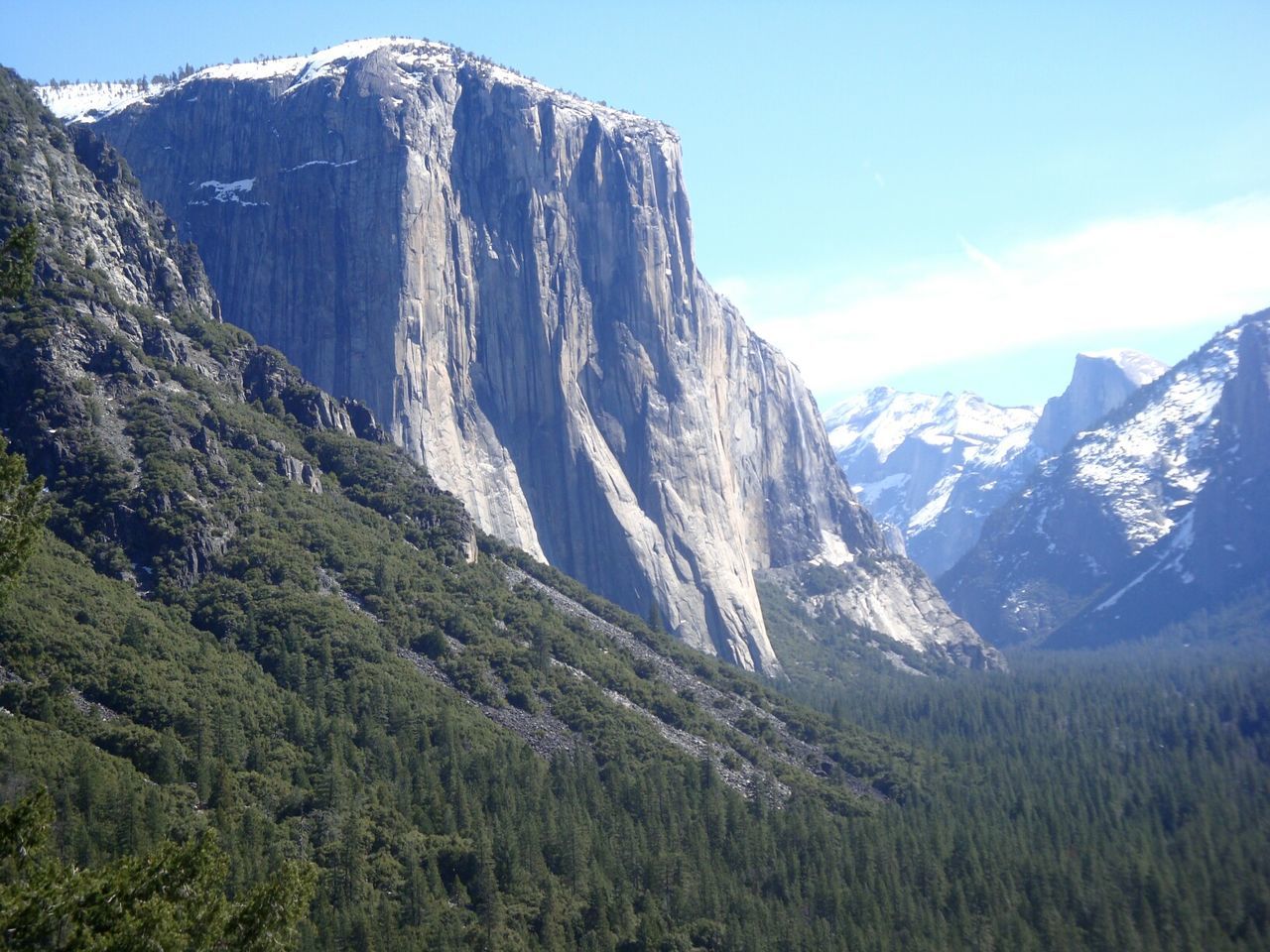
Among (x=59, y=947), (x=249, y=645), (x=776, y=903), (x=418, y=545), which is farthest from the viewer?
(x=418, y=545)

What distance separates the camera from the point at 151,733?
92.8 m

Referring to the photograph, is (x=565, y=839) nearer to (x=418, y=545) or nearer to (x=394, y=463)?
(x=418, y=545)

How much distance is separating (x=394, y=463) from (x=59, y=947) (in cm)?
13595

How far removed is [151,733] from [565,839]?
30546 mm

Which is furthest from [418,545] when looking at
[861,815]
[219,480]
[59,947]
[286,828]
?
[59,947]

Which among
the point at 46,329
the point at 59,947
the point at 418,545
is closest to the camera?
the point at 59,947

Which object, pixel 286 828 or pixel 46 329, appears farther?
pixel 46 329

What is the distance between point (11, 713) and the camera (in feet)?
290

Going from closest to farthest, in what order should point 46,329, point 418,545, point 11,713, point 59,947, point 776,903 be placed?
point 59,947
point 11,713
point 776,903
point 46,329
point 418,545

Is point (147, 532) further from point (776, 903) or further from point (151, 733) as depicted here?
point (776, 903)

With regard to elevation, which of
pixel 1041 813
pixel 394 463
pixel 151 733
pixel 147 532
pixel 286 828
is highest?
pixel 394 463

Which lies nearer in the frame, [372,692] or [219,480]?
[372,692]

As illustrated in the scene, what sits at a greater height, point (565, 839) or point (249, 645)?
point (249, 645)

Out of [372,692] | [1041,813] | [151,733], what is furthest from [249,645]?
[1041,813]
